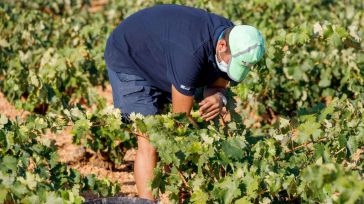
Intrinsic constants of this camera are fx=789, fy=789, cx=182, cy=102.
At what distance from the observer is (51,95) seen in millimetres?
5855

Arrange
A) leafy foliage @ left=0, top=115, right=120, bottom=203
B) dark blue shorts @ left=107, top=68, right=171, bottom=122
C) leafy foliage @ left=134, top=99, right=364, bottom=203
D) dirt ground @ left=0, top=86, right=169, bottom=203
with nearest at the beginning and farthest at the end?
leafy foliage @ left=0, top=115, right=120, bottom=203 → leafy foliage @ left=134, top=99, right=364, bottom=203 → dark blue shorts @ left=107, top=68, right=171, bottom=122 → dirt ground @ left=0, top=86, right=169, bottom=203

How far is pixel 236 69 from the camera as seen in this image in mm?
4035

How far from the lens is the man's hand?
13.8 feet

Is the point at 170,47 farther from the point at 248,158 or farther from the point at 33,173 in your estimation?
the point at 33,173

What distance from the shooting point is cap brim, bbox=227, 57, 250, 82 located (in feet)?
13.2

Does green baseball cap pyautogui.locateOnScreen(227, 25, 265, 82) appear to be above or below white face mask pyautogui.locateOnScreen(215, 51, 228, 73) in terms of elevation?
above

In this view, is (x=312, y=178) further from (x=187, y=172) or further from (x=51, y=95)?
(x=51, y=95)

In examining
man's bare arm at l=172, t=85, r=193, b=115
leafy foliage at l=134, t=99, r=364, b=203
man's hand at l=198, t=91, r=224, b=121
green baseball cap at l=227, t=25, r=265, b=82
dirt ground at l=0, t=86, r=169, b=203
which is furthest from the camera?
dirt ground at l=0, t=86, r=169, b=203

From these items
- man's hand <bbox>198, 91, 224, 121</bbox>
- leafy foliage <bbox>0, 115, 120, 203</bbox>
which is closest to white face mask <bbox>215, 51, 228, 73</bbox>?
man's hand <bbox>198, 91, 224, 121</bbox>

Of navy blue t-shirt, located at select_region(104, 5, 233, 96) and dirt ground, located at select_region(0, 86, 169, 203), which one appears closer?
navy blue t-shirt, located at select_region(104, 5, 233, 96)

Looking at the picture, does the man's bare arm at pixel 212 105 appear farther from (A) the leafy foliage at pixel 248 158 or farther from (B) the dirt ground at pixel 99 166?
(B) the dirt ground at pixel 99 166

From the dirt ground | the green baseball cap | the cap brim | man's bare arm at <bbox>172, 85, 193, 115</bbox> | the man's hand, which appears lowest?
the dirt ground

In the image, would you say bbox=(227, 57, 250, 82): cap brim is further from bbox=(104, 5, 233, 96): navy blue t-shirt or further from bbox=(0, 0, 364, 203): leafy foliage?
bbox=(0, 0, 364, 203): leafy foliage

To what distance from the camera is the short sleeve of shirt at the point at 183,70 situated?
396cm
